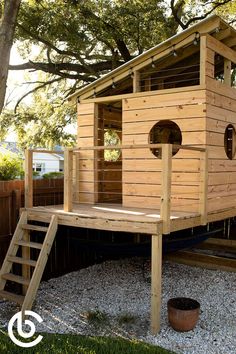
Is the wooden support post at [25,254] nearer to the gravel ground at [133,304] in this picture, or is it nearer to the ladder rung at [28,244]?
the ladder rung at [28,244]

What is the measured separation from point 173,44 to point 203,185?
2.27 metres

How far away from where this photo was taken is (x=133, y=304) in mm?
6027

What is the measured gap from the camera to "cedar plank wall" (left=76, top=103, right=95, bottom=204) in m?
7.11

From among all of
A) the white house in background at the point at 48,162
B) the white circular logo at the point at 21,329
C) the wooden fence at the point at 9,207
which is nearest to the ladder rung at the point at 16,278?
the white circular logo at the point at 21,329

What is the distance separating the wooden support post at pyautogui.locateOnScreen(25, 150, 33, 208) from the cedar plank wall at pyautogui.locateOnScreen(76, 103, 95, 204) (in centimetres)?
109

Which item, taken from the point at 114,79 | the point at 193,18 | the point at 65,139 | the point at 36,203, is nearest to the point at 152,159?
the point at 114,79

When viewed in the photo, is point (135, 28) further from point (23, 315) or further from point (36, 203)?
point (23, 315)

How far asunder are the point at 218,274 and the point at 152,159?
9.23ft

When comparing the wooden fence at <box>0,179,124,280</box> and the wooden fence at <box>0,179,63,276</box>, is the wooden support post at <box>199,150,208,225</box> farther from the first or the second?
the wooden fence at <box>0,179,63,276</box>

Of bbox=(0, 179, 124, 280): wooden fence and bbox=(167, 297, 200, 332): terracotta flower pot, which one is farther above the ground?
bbox=(0, 179, 124, 280): wooden fence

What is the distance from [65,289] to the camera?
6688 mm

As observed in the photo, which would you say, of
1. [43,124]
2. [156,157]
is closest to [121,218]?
[156,157]

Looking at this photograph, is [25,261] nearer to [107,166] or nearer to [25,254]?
[25,254]

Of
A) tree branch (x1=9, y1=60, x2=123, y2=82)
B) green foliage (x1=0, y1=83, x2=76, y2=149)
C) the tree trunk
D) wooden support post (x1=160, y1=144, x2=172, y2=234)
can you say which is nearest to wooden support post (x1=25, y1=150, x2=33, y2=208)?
the tree trunk
